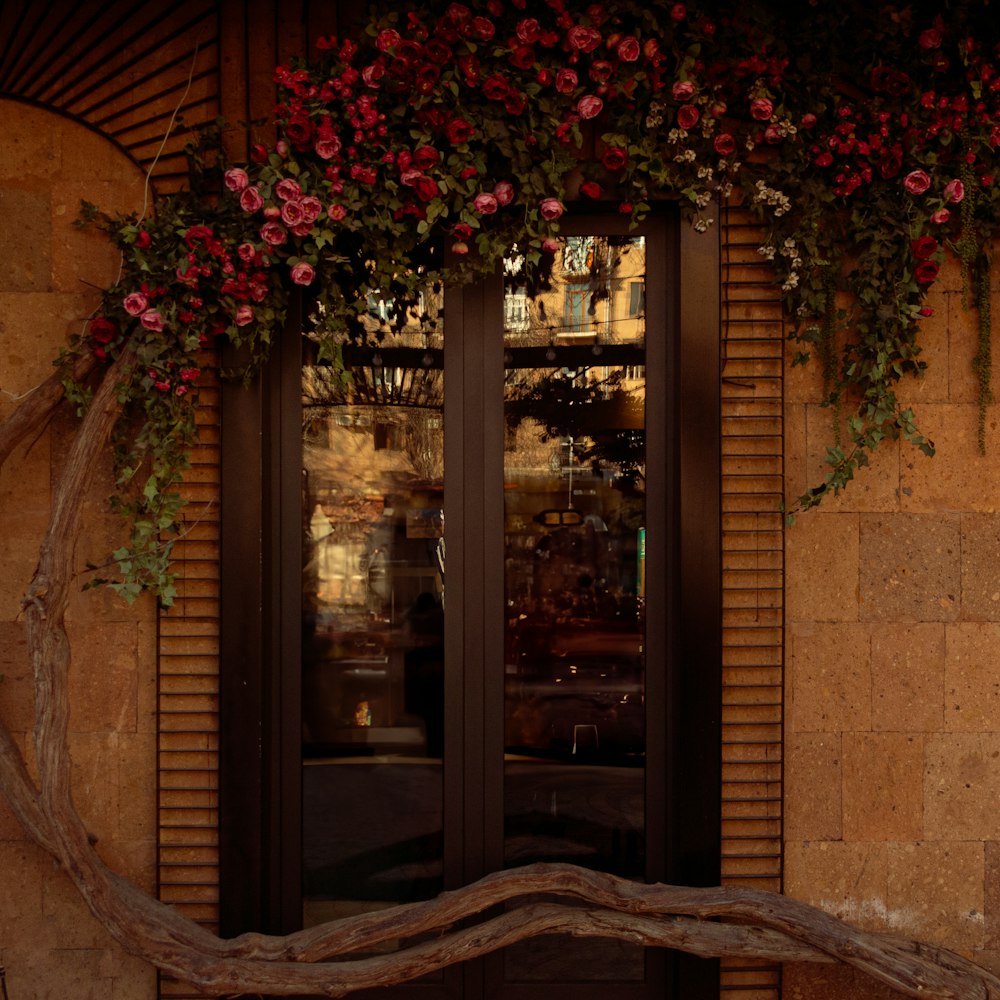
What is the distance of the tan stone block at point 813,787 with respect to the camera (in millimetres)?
3652

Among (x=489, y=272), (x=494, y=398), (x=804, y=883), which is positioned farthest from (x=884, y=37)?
(x=804, y=883)

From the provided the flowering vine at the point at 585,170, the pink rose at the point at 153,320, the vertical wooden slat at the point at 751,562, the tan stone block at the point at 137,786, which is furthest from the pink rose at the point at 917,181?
the tan stone block at the point at 137,786

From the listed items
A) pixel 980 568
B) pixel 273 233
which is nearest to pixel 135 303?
pixel 273 233

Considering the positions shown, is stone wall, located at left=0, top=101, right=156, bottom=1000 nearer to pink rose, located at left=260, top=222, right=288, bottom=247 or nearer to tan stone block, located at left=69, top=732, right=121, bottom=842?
tan stone block, located at left=69, top=732, right=121, bottom=842

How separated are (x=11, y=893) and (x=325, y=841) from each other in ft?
4.01

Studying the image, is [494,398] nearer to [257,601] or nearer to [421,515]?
[421,515]

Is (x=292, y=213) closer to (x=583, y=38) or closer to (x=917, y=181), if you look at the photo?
(x=583, y=38)

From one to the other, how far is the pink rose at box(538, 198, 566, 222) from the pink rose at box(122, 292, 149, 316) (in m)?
1.48

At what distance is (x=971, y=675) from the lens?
3.67 meters

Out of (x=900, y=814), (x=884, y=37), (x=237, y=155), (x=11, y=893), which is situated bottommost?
(x=11, y=893)

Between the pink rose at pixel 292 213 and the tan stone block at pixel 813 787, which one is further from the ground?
the pink rose at pixel 292 213

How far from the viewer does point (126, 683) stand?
12.0 feet

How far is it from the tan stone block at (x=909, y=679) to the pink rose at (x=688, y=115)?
2.06m

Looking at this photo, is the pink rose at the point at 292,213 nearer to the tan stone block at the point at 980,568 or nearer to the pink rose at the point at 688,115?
the pink rose at the point at 688,115
